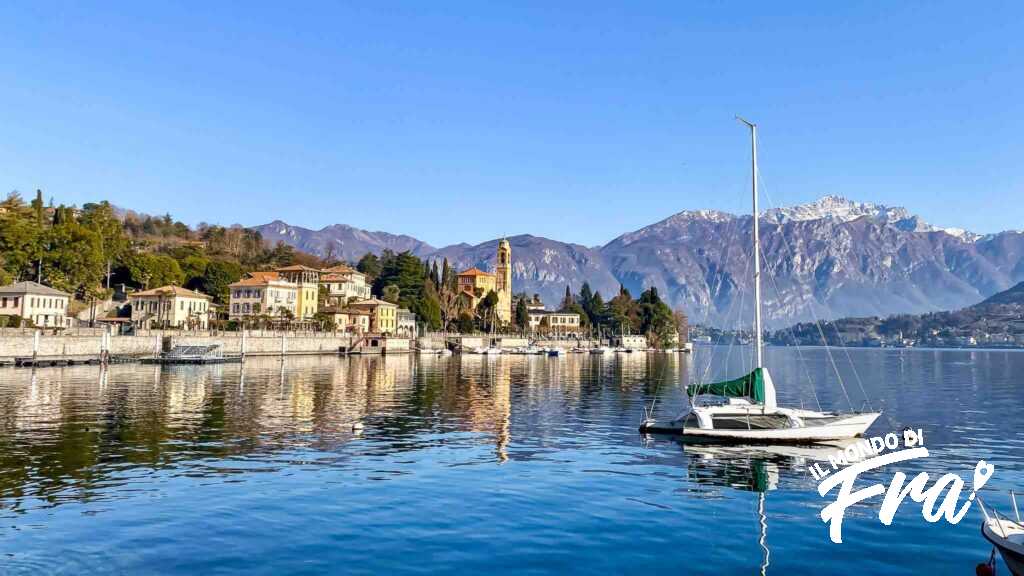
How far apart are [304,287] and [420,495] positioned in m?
141

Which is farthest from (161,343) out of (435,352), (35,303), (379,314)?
(435,352)

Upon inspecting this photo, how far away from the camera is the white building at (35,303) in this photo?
339 ft

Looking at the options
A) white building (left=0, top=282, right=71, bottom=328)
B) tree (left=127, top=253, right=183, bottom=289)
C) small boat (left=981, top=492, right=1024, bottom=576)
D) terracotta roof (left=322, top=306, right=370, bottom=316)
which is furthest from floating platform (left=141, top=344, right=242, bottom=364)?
small boat (left=981, top=492, right=1024, bottom=576)

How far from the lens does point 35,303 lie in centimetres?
10562

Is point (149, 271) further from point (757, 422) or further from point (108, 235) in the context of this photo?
point (757, 422)

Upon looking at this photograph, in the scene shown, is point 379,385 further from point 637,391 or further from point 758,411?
point 758,411

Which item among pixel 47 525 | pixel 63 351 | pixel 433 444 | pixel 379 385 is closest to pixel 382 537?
pixel 47 525

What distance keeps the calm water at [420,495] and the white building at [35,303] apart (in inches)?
2392

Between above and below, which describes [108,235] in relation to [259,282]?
above

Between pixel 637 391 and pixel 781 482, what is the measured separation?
149 ft

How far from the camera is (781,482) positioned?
2878 cm

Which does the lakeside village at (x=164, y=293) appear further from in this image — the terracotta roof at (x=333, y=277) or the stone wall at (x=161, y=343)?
the stone wall at (x=161, y=343)

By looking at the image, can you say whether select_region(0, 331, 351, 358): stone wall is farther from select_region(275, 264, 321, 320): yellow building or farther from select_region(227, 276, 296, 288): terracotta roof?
select_region(227, 276, 296, 288): terracotta roof

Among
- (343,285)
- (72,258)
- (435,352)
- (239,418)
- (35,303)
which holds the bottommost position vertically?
(239,418)
